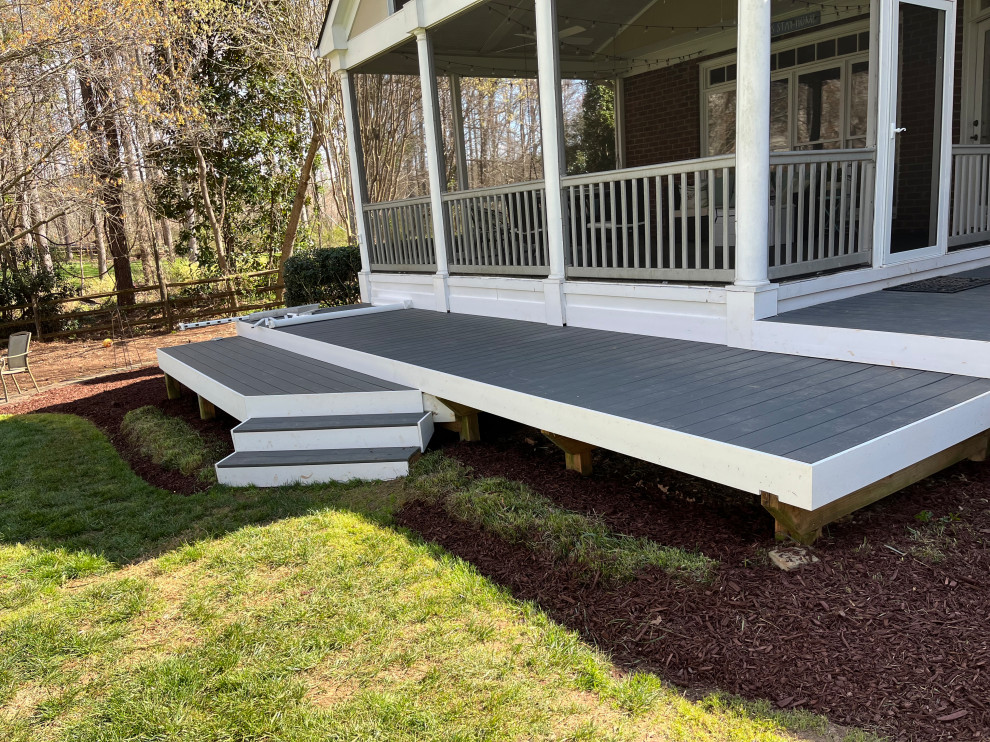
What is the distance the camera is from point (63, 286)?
14430 millimetres

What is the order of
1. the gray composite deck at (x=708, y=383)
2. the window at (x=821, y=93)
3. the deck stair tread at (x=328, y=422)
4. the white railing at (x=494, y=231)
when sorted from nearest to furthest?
the gray composite deck at (x=708, y=383) → the deck stair tread at (x=328, y=422) → the white railing at (x=494, y=231) → the window at (x=821, y=93)

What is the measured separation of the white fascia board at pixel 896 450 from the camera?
2.91m

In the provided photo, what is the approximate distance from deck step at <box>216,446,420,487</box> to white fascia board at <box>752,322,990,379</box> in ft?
8.16

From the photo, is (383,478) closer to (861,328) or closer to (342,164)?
(861,328)

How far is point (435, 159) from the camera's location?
7.84m

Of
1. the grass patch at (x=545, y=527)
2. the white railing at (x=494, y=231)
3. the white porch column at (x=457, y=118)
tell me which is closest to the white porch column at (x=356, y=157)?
the white porch column at (x=457, y=118)

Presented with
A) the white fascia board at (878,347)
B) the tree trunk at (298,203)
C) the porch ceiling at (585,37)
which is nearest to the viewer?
the white fascia board at (878,347)

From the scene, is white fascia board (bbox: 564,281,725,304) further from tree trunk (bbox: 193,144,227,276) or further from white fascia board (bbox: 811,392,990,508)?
tree trunk (bbox: 193,144,227,276)

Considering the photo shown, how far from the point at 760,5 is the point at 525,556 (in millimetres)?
3547

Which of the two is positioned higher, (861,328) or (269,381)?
(861,328)

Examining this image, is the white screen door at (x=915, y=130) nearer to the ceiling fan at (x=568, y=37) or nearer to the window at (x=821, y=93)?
the window at (x=821, y=93)

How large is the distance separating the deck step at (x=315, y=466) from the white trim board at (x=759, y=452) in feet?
2.85

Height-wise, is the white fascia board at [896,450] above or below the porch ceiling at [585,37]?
below

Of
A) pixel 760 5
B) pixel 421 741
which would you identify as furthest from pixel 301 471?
pixel 760 5
